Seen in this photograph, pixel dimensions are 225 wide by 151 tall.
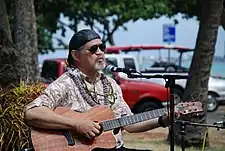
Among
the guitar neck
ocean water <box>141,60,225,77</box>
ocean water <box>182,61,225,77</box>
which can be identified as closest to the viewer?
the guitar neck

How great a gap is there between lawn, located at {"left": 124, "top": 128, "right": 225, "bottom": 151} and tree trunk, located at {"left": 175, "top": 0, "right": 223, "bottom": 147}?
24 cm

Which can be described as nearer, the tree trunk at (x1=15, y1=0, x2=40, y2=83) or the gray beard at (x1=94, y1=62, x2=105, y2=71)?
the gray beard at (x1=94, y1=62, x2=105, y2=71)

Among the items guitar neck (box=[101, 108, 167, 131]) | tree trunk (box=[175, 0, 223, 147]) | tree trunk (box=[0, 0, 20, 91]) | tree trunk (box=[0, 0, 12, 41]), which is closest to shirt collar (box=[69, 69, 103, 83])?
guitar neck (box=[101, 108, 167, 131])

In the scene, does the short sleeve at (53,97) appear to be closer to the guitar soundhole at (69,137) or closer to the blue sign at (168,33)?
the guitar soundhole at (69,137)

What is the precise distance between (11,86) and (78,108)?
2.50 meters

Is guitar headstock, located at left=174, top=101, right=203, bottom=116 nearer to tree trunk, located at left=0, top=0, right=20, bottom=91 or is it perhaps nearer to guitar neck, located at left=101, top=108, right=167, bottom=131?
guitar neck, located at left=101, top=108, right=167, bottom=131

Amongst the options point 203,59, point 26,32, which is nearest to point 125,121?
point 203,59

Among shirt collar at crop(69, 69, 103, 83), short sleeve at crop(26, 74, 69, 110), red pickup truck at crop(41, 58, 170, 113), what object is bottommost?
red pickup truck at crop(41, 58, 170, 113)

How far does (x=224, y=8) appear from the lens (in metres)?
10.6

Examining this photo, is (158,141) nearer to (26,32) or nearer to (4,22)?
Result: (26,32)

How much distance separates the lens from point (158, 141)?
10672 mm

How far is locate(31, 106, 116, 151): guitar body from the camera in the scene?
15.3ft

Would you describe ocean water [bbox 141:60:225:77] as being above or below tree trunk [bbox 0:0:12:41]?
below

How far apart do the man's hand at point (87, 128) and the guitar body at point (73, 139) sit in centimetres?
6
